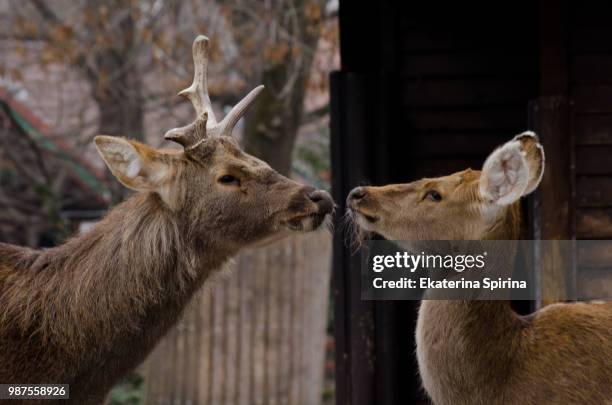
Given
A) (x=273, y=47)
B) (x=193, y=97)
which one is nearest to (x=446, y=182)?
(x=193, y=97)

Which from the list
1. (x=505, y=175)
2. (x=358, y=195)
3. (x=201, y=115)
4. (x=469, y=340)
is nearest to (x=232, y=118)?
(x=201, y=115)

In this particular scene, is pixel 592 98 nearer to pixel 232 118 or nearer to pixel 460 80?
pixel 460 80

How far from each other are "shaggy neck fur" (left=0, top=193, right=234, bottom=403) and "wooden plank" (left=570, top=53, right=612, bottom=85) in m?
2.73

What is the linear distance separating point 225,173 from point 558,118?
2308 millimetres

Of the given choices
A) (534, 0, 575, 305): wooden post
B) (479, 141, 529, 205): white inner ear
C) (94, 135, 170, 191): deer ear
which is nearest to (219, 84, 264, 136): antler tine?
(94, 135, 170, 191): deer ear

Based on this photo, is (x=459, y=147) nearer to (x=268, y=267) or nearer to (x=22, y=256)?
(x=22, y=256)

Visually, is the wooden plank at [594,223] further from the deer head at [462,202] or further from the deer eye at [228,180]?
the deer eye at [228,180]

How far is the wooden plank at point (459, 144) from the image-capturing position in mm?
7148

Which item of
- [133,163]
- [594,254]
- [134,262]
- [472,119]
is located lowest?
[134,262]

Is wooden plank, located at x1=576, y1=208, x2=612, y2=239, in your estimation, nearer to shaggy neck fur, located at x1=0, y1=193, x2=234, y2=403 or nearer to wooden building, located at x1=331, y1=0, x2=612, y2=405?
wooden building, located at x1=331, y1=0, x2=612, y2=405

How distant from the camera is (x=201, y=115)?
5141 mm

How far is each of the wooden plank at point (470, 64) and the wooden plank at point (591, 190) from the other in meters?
1.11

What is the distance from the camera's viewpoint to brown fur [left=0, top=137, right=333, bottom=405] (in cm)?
471

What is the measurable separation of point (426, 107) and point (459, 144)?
360mm
